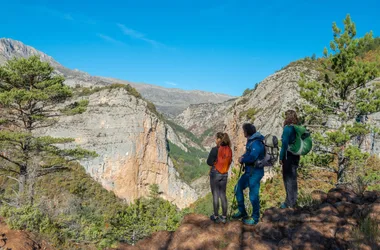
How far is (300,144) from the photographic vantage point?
5172 millimetres

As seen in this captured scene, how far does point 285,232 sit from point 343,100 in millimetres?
9157

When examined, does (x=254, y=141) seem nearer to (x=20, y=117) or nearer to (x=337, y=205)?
(x=337, y=205)

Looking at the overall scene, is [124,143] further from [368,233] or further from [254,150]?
[368,233]

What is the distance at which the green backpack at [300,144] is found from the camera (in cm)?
516

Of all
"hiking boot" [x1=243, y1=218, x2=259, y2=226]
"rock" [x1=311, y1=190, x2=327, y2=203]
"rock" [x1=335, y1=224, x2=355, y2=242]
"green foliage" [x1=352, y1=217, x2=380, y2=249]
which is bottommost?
"hiking boot" [x1=243, y1=218, x2=259, y2=226]

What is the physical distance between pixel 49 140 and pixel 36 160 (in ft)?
4.67

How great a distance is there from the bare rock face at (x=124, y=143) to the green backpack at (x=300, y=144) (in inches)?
2337

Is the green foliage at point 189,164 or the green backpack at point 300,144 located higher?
the green backpack at point 300,144

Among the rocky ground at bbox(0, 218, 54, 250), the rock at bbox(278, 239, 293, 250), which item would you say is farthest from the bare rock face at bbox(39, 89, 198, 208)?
the rock at bbox(278, 239, 293, 250)

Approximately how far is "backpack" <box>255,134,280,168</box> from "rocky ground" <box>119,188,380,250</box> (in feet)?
2.67

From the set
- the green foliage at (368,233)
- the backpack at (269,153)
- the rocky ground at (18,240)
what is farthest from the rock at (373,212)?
the rocky ground at (18,240)

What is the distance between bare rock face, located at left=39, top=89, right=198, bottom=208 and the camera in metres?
62.4

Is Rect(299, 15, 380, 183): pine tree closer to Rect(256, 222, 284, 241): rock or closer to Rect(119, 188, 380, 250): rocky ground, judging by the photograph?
Rect(119, 188, 380, 250): rocky ground

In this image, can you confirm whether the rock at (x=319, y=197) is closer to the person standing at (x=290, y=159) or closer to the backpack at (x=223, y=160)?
the person standing at (x=290, y=159)
